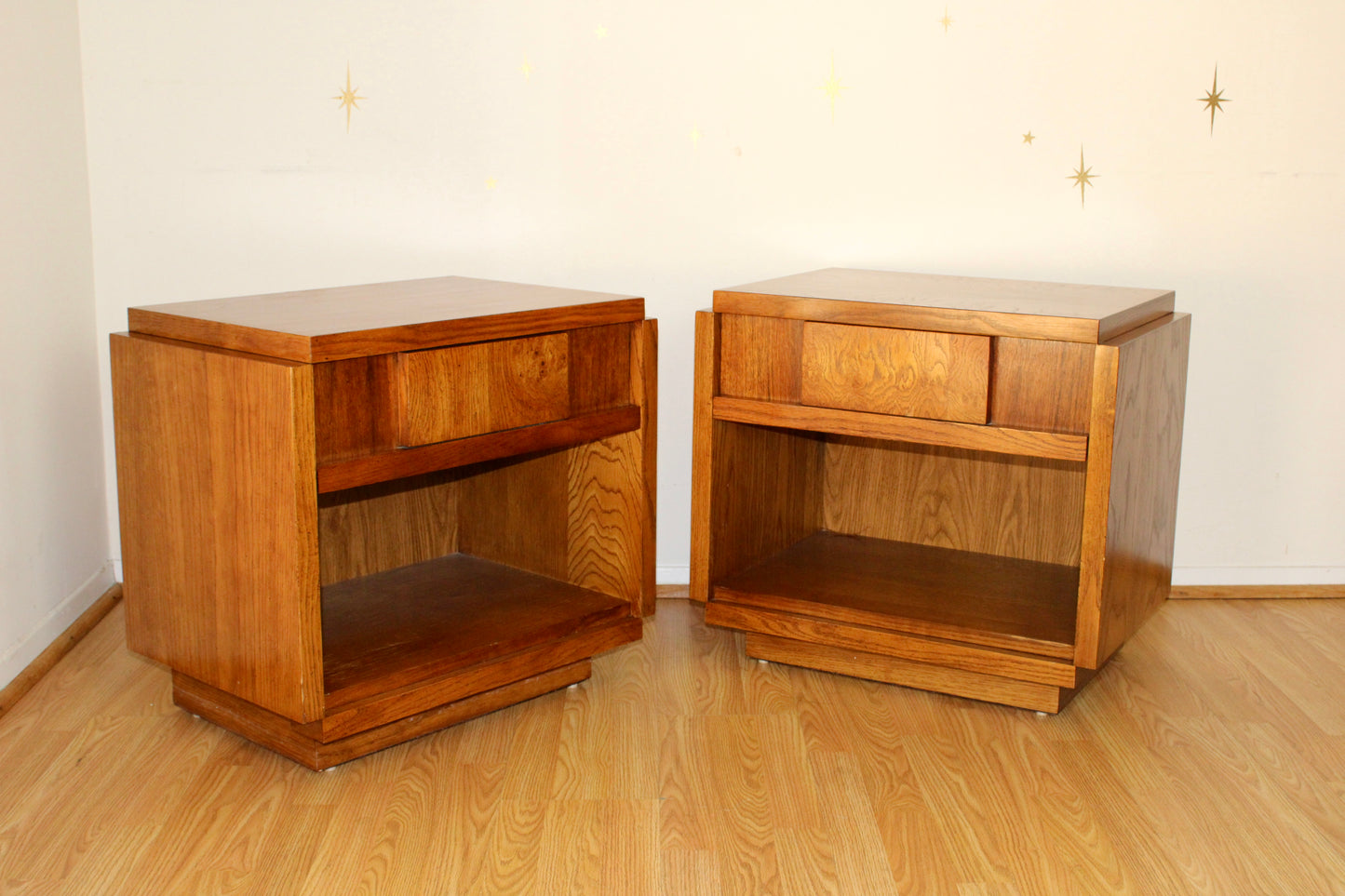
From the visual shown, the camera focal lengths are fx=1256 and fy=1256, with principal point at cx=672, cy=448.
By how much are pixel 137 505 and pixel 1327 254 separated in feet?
5.67

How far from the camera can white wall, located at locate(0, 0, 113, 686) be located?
162cm

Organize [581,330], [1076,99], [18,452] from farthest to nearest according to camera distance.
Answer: [1076,99]
[18,452]
[581,330]

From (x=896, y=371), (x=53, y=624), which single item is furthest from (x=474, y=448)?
(x=53, y=624)

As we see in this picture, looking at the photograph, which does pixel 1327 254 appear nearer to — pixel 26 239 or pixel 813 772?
pixel 813 772

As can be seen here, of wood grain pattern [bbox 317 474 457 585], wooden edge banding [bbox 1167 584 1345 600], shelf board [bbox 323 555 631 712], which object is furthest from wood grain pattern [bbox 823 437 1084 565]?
wood grain pattern [bbox 317 474 457 585]

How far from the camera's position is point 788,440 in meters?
1.91

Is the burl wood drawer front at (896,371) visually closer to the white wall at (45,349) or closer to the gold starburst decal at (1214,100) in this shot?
the gold starburst decal at (1214,100)

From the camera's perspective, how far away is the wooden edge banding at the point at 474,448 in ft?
4.29

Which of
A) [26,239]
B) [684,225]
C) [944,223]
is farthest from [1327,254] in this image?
[26,239]

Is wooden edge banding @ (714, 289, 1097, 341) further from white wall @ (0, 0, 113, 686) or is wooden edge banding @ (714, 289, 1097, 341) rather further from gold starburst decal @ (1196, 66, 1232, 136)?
white wall @ (0, 0, 113, 686)

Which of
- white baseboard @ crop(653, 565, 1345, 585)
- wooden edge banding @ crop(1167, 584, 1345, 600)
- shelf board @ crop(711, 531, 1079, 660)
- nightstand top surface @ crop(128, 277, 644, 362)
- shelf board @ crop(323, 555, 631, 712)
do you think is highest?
nightstand top surface @ crop(128, 277, 644, 362)

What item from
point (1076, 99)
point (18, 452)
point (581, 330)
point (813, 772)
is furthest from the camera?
point (1076, 99)

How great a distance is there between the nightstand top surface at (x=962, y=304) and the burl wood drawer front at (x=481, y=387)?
0.28 m

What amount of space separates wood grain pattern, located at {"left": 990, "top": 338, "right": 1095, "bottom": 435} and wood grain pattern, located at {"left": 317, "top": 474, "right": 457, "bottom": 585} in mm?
825
